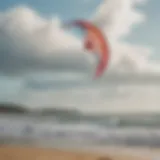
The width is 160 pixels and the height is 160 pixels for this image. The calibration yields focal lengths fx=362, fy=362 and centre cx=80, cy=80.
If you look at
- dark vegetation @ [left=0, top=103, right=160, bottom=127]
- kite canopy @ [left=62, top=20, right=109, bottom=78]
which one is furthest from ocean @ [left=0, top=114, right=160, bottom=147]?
kite canopy @ [left=62, top=20, right=109, bottom=78]

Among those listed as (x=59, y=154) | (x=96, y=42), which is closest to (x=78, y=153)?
(x=59, y=154)

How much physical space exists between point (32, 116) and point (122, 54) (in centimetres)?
32

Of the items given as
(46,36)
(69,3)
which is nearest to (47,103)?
(46,36)

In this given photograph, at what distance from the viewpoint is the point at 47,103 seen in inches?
41.6

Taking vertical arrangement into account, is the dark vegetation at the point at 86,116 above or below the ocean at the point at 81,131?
above

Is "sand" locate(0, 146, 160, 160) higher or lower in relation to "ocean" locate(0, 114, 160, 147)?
lower

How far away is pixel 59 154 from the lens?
3.38 ft

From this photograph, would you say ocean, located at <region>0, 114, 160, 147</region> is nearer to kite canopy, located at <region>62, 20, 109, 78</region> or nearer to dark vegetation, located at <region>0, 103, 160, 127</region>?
dark vegetation, located at <region>0, 103, 160, 127</region>

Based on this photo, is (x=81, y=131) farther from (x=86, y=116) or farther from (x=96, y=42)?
(x=96, y=42)

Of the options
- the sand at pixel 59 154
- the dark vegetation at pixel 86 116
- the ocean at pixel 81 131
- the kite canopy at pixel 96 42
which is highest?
the kite canopy at pixel 96 42

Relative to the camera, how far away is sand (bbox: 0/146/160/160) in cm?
100

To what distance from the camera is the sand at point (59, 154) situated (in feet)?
3.29

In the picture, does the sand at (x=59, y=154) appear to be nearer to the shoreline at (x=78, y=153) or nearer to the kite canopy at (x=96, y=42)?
the shoreline at (x=78, y=153)

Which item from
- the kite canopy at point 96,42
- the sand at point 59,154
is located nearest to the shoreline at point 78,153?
the sand at point 59,154
